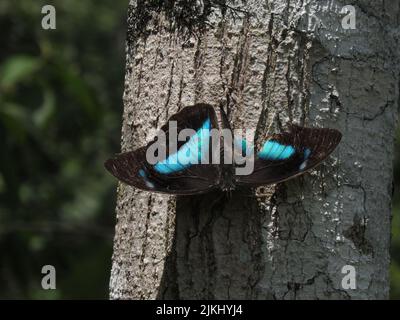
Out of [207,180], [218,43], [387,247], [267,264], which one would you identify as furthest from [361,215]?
[218,43]

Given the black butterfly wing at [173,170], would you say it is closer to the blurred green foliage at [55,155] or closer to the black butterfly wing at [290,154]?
the black butterfly wing at [290,154]

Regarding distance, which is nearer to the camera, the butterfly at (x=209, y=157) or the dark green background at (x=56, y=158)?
the butterfly at (x=209, y=157)

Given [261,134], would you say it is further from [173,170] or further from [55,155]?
[55,155]

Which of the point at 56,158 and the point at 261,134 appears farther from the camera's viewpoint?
the point at 56,158

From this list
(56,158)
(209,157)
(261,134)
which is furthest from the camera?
(56,158)

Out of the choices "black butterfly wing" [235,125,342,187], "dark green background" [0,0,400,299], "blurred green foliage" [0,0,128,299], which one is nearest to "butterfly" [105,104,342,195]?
"black butterfly wing" [235,125,342,187]

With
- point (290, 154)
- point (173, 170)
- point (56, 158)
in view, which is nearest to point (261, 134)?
point (290, 154)

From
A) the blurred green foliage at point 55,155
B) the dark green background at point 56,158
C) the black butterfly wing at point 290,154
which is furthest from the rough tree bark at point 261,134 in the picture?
the blurred green foliage at point 55,155
